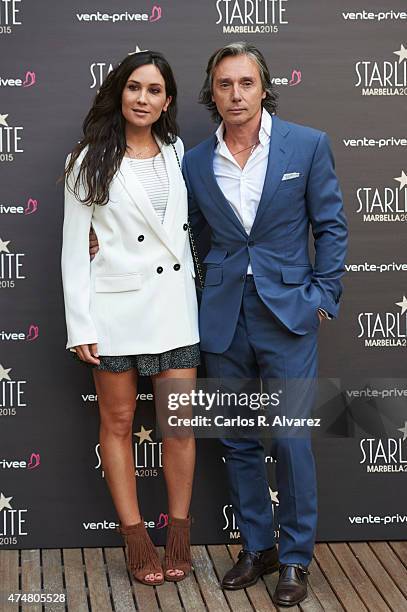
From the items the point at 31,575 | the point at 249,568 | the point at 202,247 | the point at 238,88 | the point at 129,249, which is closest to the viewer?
the point at 238,88

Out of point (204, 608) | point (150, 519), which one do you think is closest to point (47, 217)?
point (150, 519)

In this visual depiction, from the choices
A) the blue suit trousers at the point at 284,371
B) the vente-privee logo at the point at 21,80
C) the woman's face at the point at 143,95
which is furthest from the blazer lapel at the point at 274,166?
the vente-privee logo at the point at 21,80

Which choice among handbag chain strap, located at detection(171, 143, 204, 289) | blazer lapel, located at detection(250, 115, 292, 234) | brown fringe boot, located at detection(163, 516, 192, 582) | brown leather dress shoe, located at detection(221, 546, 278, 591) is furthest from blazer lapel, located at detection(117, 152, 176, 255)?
brown leather dress shoe, located at detection(221, 546, 278, 591)

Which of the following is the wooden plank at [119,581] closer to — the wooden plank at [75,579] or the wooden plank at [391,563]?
the wooden plank at [75,579]

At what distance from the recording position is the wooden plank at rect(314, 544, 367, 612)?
11.5 feet

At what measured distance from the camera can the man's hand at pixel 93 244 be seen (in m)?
3.59

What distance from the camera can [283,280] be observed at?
3.50 m

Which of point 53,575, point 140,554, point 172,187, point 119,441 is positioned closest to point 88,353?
point 119,441

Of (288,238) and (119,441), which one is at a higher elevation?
(288,238)

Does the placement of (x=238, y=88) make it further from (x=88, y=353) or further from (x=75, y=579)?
(x=75, y=579)

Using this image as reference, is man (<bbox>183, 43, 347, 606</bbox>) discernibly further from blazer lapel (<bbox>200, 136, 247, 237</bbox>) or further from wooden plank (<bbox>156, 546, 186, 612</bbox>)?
wooden plank (<bbox>156, 546, 186, 612</bbox>)

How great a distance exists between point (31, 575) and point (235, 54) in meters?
2.02

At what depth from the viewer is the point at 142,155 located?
363 cm

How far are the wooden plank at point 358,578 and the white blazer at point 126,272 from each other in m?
1.08
